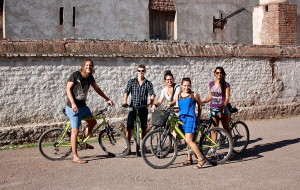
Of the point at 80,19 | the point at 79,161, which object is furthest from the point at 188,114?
the point at 80,19

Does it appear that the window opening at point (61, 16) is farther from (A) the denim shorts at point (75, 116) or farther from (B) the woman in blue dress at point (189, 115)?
(B) the woman in blue dress at point (189, 115)

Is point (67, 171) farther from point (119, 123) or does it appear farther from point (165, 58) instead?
point (165, 58)

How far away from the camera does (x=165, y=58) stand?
11.0 meters

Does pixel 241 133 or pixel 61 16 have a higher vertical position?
pixel 61 16

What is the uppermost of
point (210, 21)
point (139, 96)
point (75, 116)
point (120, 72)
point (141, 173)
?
point (210, 21)

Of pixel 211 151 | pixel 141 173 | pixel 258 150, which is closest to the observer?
pixel 141 173

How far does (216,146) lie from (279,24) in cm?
832

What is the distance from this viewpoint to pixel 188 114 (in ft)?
23.9

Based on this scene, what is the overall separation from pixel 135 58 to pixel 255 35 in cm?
657

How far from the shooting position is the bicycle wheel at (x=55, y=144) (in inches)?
307

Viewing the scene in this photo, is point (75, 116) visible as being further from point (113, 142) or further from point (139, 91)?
point (139, 91)

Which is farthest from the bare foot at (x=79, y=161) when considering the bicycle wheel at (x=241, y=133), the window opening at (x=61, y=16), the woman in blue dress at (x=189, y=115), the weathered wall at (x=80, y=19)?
the window opening at (x=61, y=16)

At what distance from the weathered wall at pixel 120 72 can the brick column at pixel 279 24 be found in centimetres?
109

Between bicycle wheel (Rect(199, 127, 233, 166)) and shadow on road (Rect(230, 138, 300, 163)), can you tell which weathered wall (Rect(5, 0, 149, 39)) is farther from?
bicycle wheel (Rect(199, 127, 233, 166))
